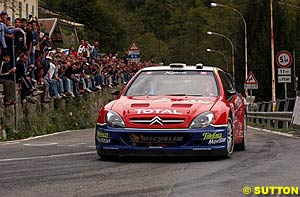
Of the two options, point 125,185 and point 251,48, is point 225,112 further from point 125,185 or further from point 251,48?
point 251,48

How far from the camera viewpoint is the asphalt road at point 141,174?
29.5ft

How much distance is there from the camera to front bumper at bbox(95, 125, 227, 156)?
11797 millimetres

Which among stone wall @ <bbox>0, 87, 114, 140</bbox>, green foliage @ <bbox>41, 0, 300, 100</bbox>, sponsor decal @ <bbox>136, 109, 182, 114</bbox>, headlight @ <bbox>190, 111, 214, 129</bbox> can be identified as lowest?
stone wall @ <bbox>0, 87, 114, 140</bbox>

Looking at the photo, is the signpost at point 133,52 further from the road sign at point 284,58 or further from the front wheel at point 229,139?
the front wheel at point 229,139

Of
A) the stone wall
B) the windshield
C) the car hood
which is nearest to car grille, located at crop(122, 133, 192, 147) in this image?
the car hood

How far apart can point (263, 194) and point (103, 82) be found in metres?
29.7

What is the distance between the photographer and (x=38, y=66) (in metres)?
24.3

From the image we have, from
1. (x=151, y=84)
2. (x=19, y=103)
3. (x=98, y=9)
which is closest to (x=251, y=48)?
(x=98, y=9)

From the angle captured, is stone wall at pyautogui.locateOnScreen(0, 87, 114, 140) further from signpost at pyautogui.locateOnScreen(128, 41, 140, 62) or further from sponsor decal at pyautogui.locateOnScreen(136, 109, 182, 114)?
sponsor decal at pyautogui.locateOnScreen(136, 109, 182, 114)

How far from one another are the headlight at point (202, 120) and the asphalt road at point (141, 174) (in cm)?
53

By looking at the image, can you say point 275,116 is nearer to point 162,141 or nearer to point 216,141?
point 216,141

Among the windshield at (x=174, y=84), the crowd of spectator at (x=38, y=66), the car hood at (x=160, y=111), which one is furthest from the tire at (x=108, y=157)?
the crowd of spectator at (x=38, y=66)

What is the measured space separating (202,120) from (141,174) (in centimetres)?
177

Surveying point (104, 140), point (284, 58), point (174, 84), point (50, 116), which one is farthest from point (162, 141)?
point (284, 58)
